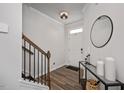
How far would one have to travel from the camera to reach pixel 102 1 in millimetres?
2479

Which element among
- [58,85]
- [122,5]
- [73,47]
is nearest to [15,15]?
[122,5]

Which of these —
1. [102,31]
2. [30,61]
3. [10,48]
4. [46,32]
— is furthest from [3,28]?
[46,32]

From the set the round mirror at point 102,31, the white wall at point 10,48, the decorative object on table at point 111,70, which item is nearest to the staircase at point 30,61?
the white wall at point 10,48

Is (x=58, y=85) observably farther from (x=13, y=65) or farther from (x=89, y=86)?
(x=13, y=65)

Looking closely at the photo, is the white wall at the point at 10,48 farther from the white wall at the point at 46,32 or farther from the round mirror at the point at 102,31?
the white wall at the point at 46,32

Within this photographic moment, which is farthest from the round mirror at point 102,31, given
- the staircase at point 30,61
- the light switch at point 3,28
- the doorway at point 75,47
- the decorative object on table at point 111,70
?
the doorway at point 75,47

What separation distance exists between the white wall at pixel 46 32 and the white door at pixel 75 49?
42 cm

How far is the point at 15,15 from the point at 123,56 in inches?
69.2

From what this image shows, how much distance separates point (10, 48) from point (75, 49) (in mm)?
4340

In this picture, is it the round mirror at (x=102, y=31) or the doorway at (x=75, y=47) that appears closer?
the round mirror at (x=102, y=31)

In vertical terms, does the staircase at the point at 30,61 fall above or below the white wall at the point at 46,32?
below

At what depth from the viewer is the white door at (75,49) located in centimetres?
546

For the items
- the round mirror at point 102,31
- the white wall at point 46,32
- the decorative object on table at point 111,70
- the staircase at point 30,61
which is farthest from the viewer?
the white wall at point 46,32

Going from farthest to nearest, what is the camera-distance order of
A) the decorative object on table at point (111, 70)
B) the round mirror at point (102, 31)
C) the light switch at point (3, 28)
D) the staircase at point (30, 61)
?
the staircase at point (30, 61) < the round mirror at point (102, 31) < the decorative object on table at point (111, 70) < the light switch at point (3, 28)
